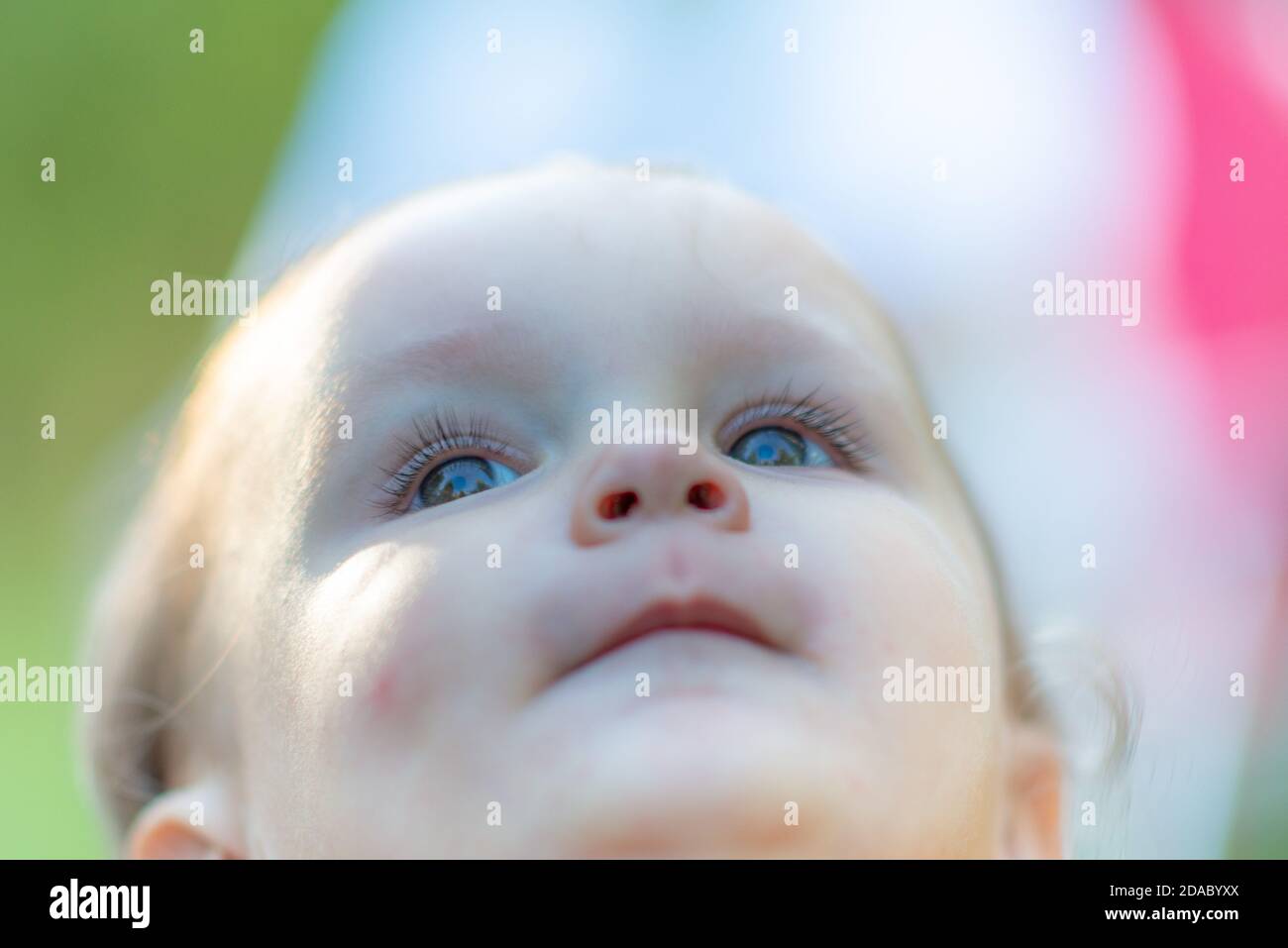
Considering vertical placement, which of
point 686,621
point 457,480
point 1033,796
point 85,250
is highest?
point 85,250

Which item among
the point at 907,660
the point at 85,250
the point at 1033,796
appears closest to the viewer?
the point at 907,660

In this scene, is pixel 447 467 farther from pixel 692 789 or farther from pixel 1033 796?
pixel 1033 796

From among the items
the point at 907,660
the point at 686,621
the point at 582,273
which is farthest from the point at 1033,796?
the point at 582,273

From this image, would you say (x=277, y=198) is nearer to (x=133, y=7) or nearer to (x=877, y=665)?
(x=133, y=7)

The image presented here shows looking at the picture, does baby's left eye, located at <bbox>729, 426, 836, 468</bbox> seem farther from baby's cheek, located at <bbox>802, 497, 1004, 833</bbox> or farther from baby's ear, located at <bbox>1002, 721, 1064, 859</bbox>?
baby's ear, located at <bbox>1002, 721, 1064, 859</bbox>

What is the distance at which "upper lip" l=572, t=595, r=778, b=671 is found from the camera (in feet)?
2.04

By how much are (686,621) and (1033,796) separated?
39 centimetres

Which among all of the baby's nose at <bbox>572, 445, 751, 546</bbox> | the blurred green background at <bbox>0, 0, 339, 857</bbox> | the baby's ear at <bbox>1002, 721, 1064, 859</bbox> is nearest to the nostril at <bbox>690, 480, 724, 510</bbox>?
the baby's nose at <bbox>572, 445, 751, 546</bbox>

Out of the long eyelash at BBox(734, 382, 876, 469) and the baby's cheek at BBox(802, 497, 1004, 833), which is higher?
the long eyelash at BBox(734, 382, 876, 469)

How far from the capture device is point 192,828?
816 millimetres

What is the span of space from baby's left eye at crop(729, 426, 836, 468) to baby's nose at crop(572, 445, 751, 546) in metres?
0.10

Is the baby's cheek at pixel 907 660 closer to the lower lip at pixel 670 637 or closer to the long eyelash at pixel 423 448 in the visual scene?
the lower lip at pixel 670 637

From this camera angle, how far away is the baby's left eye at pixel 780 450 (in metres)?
0.77
